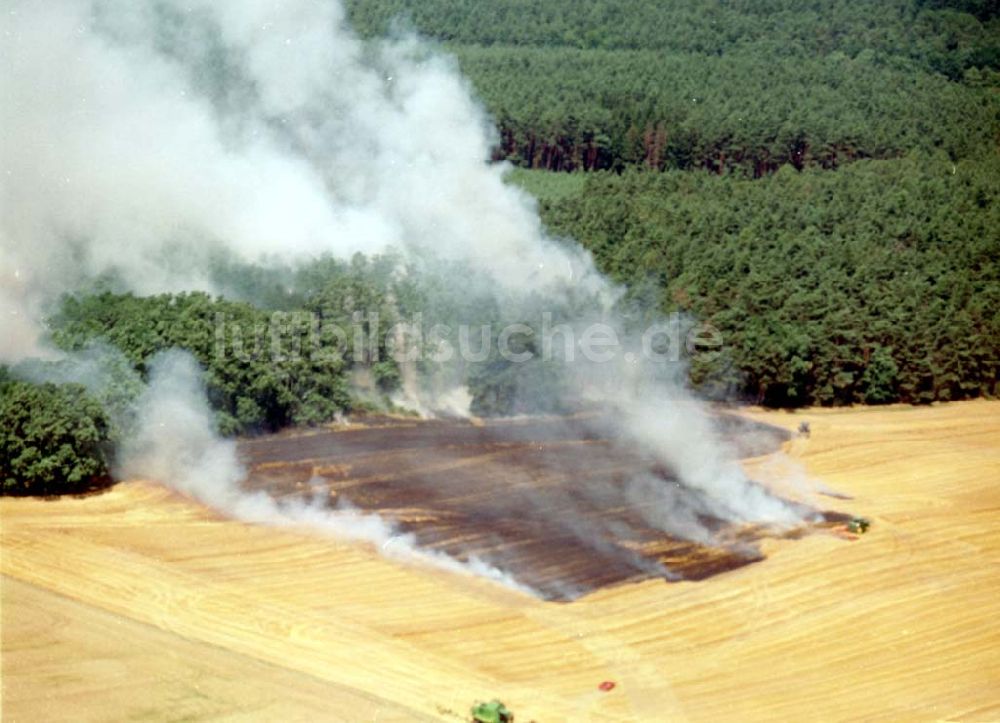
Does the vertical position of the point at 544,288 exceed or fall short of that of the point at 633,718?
it exceeds it

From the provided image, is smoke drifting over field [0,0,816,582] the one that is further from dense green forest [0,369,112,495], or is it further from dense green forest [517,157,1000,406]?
dense green forest [0,369,112,495]

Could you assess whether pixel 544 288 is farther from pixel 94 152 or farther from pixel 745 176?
pixel 745 176

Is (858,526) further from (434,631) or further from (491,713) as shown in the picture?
(491,713)

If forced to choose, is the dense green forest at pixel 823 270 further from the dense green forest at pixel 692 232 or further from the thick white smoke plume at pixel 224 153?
the thick white smoke plume at pixel 224 153

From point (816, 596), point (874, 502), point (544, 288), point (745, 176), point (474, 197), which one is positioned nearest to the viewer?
point (816, 596)

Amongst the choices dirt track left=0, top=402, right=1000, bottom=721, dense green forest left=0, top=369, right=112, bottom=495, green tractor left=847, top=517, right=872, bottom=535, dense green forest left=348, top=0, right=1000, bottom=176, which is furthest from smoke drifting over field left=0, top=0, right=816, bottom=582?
dense green forest left=348, top=0, right=1000, bottom=176

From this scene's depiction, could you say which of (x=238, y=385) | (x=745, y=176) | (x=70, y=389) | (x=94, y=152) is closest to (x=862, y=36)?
(x=745, y=176)

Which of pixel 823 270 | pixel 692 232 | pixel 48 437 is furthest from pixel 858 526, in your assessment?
pixel 692 232
